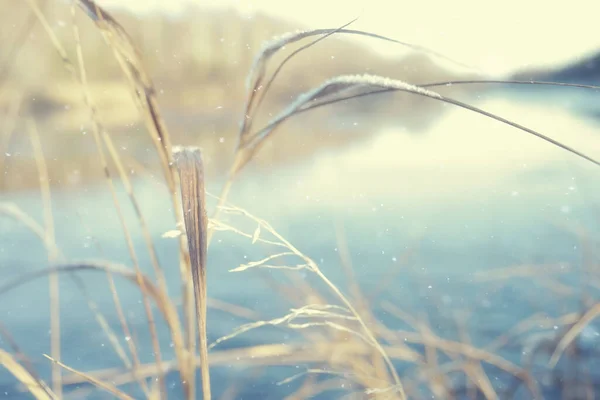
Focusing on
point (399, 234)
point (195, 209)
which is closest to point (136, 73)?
point (195, 209)

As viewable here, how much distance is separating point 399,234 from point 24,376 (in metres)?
0.72

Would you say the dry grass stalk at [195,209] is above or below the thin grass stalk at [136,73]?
below

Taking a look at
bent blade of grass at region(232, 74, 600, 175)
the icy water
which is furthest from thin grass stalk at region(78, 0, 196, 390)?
the icy water

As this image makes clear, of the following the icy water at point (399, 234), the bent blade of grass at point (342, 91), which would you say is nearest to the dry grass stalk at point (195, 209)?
the bent blade of grass at point (342, 91)

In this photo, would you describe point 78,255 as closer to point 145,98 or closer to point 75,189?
point 75,189

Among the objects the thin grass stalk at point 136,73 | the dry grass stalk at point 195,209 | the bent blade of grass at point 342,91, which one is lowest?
the dry grass stalk at point 195,209

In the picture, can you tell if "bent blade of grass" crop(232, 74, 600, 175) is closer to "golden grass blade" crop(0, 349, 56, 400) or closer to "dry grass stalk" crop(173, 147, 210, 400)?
"dry grass stalk" crop(173, 147, 210, 400)

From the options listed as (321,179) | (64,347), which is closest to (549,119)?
(321,179)

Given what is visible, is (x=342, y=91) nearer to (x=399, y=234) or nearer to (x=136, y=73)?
(x=136, y=73)

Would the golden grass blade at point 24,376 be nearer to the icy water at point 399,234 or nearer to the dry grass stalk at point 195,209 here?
the dry grass stalk at point 195,209

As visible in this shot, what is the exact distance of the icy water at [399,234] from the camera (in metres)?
0.84

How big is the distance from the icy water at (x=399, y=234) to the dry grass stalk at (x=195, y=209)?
570mm

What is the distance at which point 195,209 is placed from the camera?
0.25m

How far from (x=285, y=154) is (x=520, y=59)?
49cm
